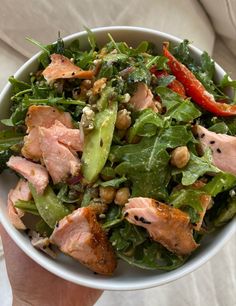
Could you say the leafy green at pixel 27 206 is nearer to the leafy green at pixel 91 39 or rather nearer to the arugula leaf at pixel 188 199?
the arugula leaf at pixel 188 199

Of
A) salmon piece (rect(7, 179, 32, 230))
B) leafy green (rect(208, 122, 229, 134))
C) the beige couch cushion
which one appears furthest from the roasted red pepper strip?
the beige couch cushion

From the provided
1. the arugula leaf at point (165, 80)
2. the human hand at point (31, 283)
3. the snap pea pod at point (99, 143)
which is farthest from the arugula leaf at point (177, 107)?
the human hand at point (31, 283)

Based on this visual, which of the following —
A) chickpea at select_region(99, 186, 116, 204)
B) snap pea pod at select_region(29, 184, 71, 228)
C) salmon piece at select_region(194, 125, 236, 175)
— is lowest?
snap pea pod at select_region(29, 184, 71, 228)

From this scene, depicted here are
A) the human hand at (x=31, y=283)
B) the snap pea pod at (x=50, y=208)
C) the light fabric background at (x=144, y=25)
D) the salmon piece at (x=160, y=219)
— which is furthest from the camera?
the light fabric background at (x=144, y=25)

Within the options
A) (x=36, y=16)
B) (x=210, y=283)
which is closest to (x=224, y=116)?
(x=210, y=283)

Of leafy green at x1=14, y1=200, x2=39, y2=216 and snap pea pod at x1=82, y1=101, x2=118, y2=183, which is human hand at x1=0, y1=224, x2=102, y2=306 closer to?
leafy green at x1=14, y1=200, x2=39, y2=216

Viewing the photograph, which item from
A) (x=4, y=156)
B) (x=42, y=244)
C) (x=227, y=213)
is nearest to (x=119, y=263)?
(x=42, y=244)
